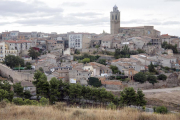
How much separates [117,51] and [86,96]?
11715 millimetres

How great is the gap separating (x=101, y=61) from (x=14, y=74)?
8.53 meters

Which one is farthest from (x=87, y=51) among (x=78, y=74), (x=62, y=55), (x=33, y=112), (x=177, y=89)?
(x=33, y=112)

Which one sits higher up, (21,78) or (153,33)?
(153,33)

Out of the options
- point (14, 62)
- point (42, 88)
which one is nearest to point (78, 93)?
point (42, 88)

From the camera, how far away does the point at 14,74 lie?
22.6 m

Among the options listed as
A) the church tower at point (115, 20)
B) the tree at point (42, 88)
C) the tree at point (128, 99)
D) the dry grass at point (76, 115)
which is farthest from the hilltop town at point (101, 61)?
the dry grass at point (76, 115)

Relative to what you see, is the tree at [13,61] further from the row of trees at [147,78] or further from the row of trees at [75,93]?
the row of trees at [147,78]

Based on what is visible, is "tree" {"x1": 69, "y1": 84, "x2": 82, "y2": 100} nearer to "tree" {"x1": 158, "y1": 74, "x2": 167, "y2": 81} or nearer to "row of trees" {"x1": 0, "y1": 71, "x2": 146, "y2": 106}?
"row of trees" {"x1": 0, "y1": 71, "x2": 146, "y2": 106}

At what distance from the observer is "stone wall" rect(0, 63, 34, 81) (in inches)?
848

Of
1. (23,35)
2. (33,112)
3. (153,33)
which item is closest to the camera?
(33,112)

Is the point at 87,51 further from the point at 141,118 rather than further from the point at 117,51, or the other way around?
the point at 141,118

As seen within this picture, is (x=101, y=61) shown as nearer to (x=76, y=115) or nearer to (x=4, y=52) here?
(x=4, y=52)

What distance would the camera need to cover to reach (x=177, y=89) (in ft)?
71.5

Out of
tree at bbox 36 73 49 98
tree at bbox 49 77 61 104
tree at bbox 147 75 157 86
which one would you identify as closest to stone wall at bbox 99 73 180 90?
tree at bbox 147 75 157 86
